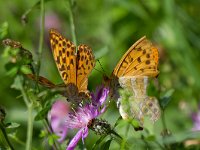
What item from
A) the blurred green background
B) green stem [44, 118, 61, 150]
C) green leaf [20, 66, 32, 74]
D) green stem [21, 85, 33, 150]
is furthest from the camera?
the blurred green background

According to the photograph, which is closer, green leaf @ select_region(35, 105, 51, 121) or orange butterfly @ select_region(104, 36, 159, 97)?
green leaf @ select_region(35, 105, 51, 121)

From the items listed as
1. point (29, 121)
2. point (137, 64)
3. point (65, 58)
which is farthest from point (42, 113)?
point (137, 64)

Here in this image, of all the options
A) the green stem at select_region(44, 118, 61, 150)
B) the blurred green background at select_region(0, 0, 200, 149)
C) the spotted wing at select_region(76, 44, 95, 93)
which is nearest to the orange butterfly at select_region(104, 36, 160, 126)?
the spotted wing at select_region(76, 44, 95, 93)

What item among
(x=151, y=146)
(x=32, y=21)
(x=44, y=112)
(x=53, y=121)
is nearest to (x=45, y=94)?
(x=44, y=112)

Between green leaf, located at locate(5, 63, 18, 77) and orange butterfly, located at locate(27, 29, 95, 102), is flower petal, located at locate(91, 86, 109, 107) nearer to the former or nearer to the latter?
orange butterfly, located at locate(27, 29, 95, 102)

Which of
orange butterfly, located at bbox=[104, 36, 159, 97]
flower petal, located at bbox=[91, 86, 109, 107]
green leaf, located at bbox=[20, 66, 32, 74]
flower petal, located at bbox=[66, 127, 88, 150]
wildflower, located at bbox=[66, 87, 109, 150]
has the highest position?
green leaf, located at bbox=[20, 66, 32, 74]

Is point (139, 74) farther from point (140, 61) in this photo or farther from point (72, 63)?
point (72, 63)

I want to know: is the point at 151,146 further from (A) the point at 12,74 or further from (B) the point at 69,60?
(A) the point at 12,74
